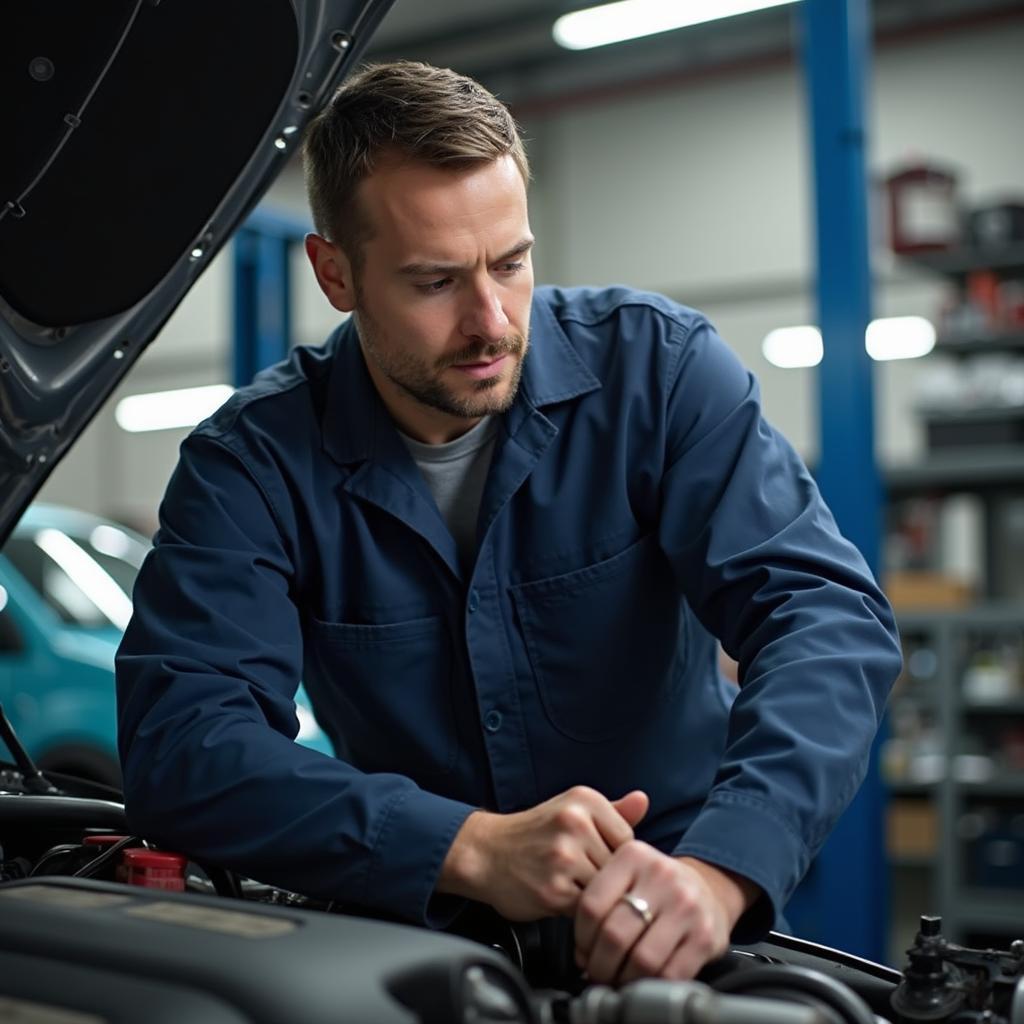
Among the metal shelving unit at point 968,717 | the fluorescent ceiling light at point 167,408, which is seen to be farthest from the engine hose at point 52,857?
the fluorescent ceiling light at point 167,408

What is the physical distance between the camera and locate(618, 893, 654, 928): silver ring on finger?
2.97ft

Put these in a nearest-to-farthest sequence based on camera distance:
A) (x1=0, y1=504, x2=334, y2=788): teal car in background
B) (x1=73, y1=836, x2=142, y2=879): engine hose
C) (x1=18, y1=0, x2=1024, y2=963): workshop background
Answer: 1. (x1=73, y1=836, x2=142, y2=879): engine hose
2. (x1=18, y1=0, x2=1024, y2=963): workshop background
3. (x1=0, y1=504, x2=334, y2=788): teal car in background

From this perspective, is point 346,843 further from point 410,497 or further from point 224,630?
point 410,497

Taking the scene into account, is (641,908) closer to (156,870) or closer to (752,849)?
(752,849)

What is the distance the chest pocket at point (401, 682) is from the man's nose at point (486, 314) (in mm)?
305

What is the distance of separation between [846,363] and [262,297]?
89.7 inches

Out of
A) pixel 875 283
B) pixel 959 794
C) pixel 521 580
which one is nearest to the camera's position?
pixel 521 580

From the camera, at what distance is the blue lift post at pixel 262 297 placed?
4.81 metres

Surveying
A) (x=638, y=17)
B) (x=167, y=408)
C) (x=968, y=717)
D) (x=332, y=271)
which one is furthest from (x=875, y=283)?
(x=167, y=408)

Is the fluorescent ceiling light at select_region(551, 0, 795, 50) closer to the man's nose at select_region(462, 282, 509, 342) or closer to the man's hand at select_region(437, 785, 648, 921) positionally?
the man's nose at select_region(462, 282, 509, 342)

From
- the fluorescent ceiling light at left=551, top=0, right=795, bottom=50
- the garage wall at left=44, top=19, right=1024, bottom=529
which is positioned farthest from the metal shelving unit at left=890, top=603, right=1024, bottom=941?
the garage wall at left=44, top=19, right=1024, bottom=529

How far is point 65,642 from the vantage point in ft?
14.3

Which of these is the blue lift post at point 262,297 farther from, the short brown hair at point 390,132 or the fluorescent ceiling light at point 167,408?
the fluorescent ceiling light at point 167,408

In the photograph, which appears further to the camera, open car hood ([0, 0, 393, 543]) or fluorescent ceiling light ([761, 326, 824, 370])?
fluorescent ceiling light ([761, 326, 824, 370])
